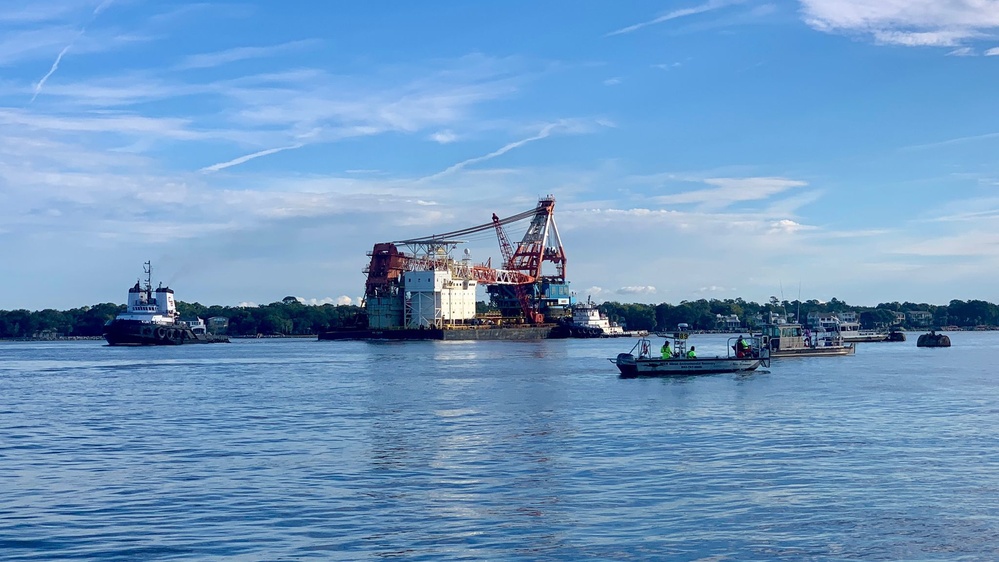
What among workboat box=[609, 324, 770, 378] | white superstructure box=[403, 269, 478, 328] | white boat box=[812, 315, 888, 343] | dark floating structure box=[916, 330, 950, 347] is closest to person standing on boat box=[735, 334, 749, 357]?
workboat box=[609, 324, 770, 378]

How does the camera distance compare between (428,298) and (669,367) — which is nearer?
(669,367)

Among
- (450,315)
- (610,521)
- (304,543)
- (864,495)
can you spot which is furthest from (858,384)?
(450,315)

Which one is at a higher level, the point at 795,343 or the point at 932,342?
the point at 795,343

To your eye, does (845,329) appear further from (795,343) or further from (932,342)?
(795,343)

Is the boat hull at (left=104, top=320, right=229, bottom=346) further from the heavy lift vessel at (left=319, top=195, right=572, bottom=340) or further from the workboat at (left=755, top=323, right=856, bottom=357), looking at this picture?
the workboat at (left=755, top=323, right=856, bottom=357)

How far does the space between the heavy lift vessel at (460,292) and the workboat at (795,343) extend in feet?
239

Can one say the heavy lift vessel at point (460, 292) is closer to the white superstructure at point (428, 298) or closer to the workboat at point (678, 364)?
the white superstructure at point (428, 298)

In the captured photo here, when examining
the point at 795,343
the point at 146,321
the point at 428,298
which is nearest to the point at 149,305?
the point at 146,321

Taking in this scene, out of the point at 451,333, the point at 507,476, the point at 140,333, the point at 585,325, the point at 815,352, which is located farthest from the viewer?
the point at 585,325

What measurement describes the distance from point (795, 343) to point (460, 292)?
86.8 metres

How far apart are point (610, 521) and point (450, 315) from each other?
476ft

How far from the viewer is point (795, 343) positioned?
8694 centimetres

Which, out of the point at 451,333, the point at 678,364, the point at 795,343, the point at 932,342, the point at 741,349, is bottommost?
the point at 932,342

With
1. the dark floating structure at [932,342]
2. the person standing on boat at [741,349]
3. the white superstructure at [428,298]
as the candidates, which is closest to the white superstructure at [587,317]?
the white superstructure at [428,298]
